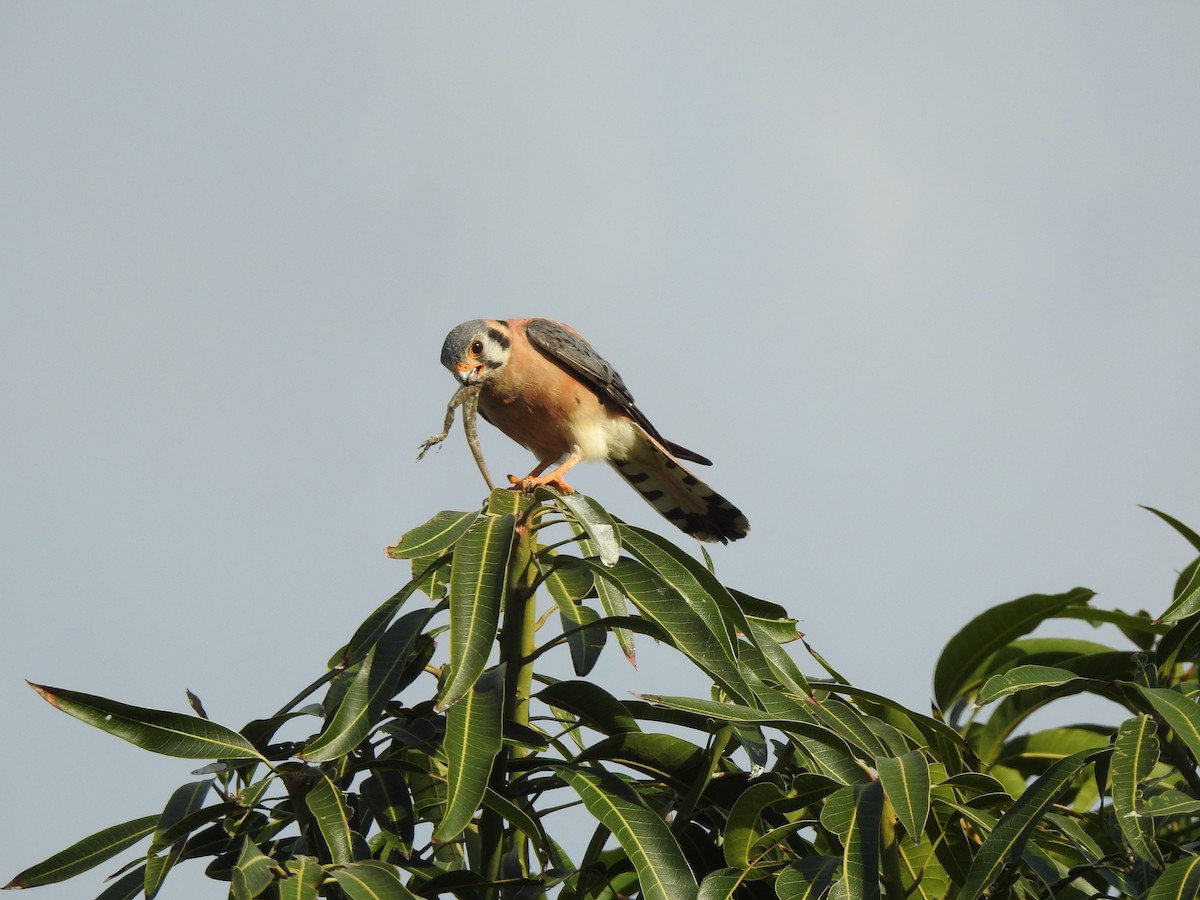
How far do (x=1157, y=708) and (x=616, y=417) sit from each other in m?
3.11

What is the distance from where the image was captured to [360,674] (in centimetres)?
248

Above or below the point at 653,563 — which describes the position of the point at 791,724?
below

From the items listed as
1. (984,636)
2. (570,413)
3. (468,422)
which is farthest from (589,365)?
(984,636)

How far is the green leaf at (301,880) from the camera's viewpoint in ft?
6.63

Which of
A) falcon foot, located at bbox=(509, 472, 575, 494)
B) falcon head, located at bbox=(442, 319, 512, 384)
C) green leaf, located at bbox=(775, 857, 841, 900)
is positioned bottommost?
green leaf, located at bbox=(775, 857, 841, 900)

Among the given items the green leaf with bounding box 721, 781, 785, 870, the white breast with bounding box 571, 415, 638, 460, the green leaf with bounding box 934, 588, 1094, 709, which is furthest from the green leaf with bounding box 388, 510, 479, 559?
the white breast with bounding box 571, 415, 638, 460

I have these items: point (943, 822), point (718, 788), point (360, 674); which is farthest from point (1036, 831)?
point (360, 674)

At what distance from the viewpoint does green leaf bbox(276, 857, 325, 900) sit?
2.02 metres

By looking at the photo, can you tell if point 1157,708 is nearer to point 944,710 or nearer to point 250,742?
point 944,710

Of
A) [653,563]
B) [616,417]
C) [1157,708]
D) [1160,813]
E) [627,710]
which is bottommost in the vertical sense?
[1160,813]

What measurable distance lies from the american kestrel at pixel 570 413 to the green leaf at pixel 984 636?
147cm

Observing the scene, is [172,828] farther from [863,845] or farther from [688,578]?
[863,845]

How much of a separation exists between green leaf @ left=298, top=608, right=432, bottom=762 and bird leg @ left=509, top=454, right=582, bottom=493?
1122 mm

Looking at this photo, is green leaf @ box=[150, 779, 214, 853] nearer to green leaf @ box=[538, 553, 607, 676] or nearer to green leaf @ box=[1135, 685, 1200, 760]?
green leaf @ box=[538, 553, 607, 676]
